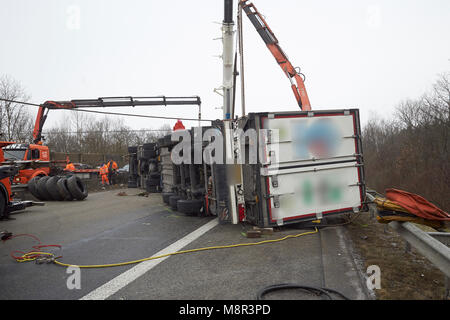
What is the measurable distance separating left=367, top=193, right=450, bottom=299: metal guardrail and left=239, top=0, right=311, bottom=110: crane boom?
8.65 meters

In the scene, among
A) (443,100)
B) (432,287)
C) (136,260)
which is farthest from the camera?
(443,100)

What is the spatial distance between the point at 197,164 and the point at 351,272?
4.93 m

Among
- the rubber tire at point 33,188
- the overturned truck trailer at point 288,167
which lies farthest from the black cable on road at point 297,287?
the rubber tire at point 33,188

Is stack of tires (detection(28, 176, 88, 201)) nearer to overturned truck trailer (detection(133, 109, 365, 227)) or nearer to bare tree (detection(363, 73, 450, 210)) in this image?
overturned truck trailer (detection(133, 109, 365, 227))

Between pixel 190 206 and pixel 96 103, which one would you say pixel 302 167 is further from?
pixel 96 103

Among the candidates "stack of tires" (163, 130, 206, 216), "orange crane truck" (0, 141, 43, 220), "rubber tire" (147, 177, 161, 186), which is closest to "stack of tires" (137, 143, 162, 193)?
"rubber tire" (147, 177, 161, 186)

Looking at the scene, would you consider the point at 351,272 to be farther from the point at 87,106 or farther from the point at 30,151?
the point at 87,106

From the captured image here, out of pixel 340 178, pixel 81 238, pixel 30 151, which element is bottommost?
pixel 81 238

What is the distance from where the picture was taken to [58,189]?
11.8 metres

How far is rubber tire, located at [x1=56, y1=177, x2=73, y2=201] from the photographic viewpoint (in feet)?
38.5

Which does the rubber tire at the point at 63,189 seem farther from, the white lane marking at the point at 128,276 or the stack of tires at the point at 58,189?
the white lane marking at the point at 128,276

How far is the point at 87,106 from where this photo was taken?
60.2ft

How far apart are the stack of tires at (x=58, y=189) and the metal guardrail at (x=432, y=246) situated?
11384 millimetres

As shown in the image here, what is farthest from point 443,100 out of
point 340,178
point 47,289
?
point 47,289
